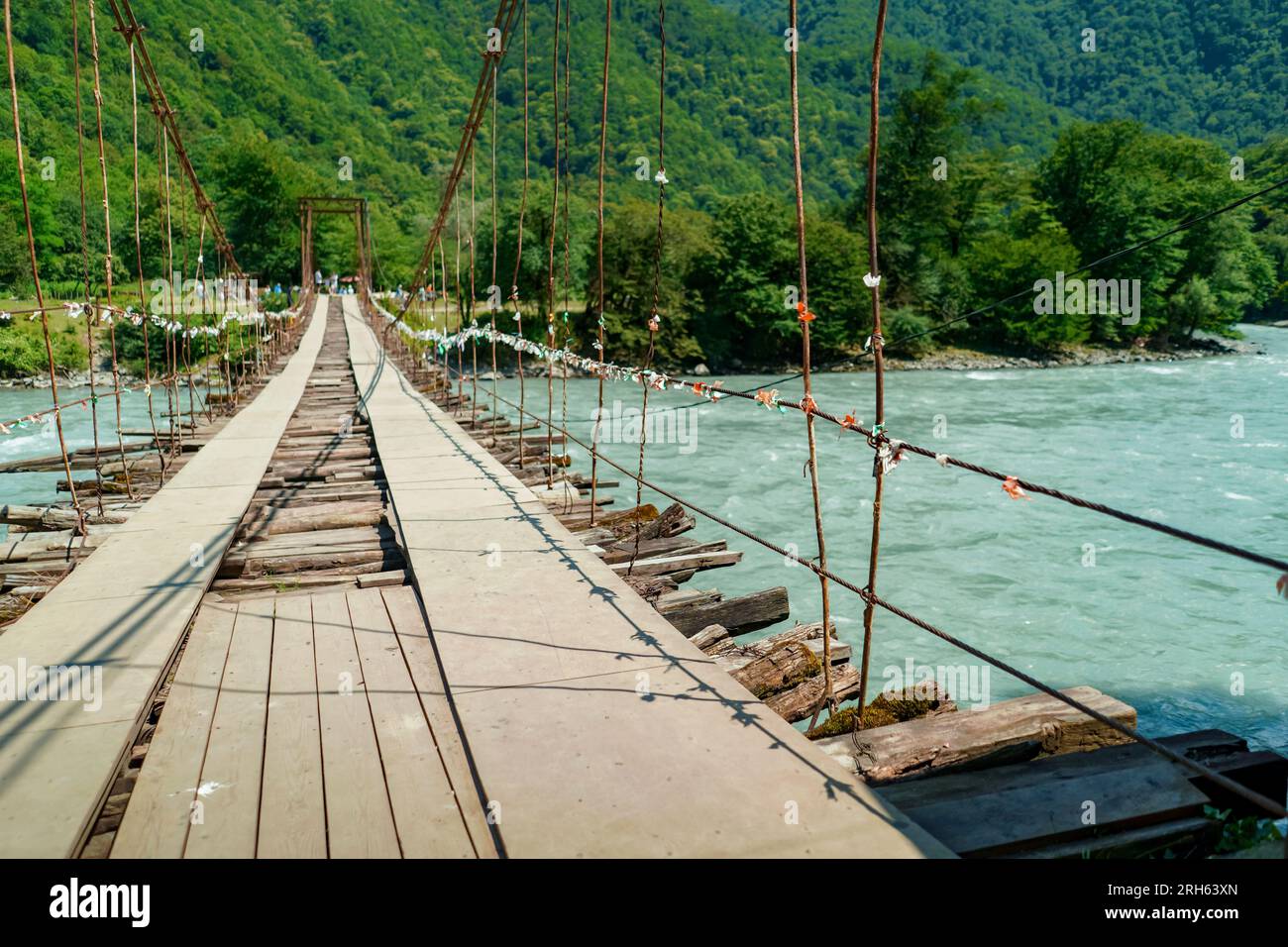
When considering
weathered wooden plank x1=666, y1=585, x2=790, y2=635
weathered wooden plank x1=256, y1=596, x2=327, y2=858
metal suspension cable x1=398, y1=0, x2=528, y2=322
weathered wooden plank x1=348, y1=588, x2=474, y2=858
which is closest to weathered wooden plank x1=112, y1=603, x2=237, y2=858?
weathered wooden plank x1=256, y1=596, x2=327, y2=858

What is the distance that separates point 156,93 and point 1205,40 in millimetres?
142402

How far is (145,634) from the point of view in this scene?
3.42 m

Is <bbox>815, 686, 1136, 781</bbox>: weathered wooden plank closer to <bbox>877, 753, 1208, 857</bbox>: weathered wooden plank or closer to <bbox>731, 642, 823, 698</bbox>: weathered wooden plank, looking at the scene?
<bbox>877, 753, 1208, 857</bbox>: weathered wooden plank

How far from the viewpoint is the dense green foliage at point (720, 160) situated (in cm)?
4306

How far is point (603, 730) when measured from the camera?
2.67 meters

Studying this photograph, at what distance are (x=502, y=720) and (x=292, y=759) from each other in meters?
0.63

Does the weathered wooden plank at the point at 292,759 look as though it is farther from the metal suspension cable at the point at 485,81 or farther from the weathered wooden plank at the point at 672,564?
the metal suspension cable at the point at 485,81

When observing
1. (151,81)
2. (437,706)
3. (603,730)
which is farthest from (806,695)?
(151,81)

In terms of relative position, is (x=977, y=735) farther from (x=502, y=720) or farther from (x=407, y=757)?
(x=407, y=757)

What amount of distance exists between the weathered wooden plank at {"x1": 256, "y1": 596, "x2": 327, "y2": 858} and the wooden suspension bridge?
0.01 m

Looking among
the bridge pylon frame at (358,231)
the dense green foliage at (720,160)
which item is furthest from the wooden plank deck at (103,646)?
the bridge pylon frame at (358,231)
